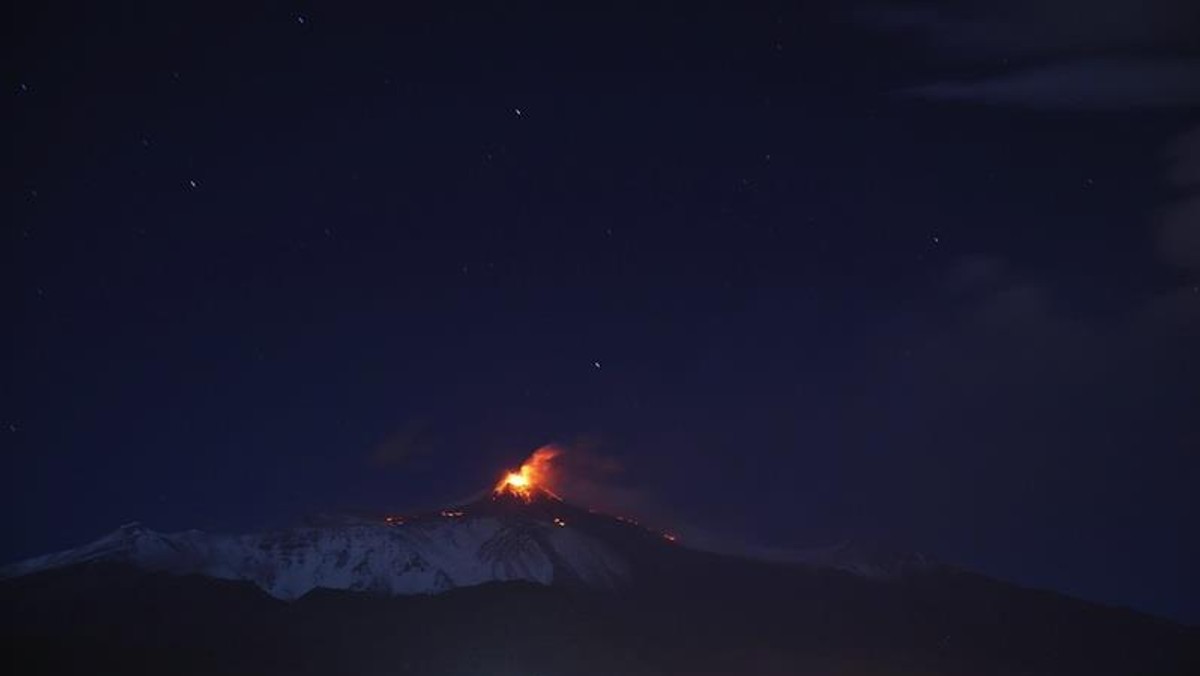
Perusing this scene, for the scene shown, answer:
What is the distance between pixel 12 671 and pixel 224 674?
54.6 m

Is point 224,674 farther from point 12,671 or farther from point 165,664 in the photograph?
point 12,671

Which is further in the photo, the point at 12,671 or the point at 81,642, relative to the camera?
the point at 81,642

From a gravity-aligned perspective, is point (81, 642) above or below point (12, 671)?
above

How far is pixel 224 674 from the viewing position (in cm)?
18312

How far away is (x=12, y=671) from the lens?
13138cm

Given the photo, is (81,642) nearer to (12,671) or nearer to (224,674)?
(224,674)

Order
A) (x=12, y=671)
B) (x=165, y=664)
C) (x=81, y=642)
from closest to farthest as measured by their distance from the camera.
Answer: (x=12, y=671) < (x=165, y=664) < (x=81, y=642)

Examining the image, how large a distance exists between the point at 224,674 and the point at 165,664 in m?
13.5

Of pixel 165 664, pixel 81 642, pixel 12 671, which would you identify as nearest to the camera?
pixel 12 671

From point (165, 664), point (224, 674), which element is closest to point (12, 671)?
point (165, 664)

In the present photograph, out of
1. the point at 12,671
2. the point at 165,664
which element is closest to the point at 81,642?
the point at 165,664

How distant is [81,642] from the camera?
7200 inches

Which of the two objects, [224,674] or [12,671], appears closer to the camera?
[12,671]
